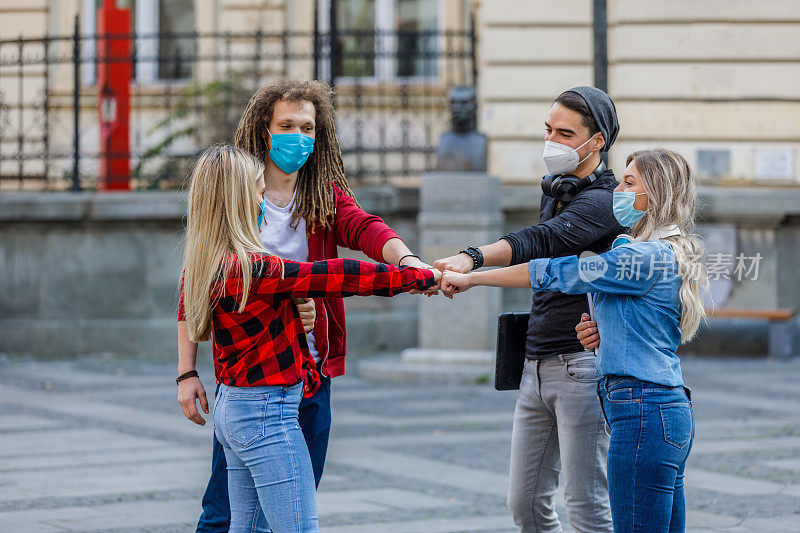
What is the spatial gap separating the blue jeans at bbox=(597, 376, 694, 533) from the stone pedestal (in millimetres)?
6803

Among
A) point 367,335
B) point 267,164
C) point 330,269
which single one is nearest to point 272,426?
point 330,269

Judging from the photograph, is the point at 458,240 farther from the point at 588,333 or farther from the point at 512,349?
the point at 588,333

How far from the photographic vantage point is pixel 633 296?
3654mm

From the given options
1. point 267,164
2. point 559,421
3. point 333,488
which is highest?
point 267,164

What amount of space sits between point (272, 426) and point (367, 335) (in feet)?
28.4

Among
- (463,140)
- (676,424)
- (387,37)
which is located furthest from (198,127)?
(676,424)

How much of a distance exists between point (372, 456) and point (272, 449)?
3906 mm

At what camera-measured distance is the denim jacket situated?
3586 millimetres

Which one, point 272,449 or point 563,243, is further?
point 563,243

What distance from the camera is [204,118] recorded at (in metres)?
13.7

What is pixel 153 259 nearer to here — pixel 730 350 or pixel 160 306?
pixel 160 306

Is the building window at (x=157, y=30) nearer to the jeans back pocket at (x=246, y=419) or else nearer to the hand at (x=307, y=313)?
the hand at (x=307, y=313)

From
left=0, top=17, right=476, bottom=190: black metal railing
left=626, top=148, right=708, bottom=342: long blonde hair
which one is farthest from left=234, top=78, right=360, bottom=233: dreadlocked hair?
left=0, top=17, right=476, bottom=190: black metal railing

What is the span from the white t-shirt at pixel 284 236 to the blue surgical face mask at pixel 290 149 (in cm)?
14
